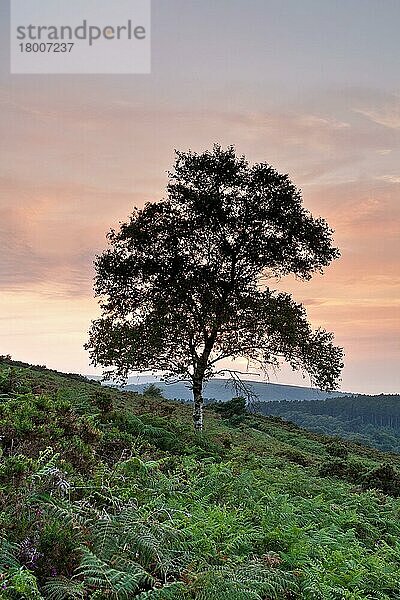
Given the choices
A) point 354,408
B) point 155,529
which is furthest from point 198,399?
point 354,408

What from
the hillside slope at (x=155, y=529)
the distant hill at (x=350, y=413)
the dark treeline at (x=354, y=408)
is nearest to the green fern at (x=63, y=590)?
the hillside slope at (x=155, y=529)

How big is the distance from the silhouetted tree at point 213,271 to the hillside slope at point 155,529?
25.3 feet

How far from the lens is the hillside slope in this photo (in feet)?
17.1

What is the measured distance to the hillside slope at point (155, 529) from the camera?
17.1 feet

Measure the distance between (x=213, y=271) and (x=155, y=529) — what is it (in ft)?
46.8

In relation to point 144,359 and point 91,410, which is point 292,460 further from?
point 91,410

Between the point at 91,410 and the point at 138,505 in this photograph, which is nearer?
A: the point at 138,505

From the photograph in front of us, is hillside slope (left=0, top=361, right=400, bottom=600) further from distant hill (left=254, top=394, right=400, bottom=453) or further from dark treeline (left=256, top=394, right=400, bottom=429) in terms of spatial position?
dark treeline (left=256, top=394, right=400, bottom=429)

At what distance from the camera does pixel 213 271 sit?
20.0 metres

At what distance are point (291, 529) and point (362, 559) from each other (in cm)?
95

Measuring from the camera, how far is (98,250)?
810 inches

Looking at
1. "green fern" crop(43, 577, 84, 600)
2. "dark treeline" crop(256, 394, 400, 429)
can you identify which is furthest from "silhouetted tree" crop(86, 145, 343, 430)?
"dark treeline" crop(256, 394, 400, 429)

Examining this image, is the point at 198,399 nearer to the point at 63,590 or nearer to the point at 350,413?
the point at 63,590

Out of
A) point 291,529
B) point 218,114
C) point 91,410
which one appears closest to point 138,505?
point 291,529
